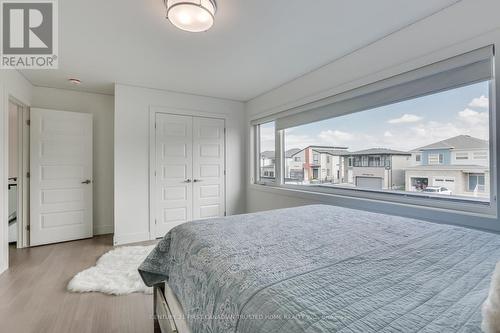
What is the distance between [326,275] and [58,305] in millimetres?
2283

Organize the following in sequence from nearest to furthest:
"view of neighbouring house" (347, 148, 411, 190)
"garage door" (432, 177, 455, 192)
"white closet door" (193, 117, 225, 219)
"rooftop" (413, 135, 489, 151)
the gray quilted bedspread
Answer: the gray quilted bedspread
"rooftop" (413, 135, 489, 151)
"garage door" (432, 177, 455, 192)
"view of neighbouring house" (347, 148, 411, 190)
"white closet door" (193, 117, 225, 219)

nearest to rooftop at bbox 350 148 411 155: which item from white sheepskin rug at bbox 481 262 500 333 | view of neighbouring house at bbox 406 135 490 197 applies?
view of neighbouring house at bbox 406 135 490 197

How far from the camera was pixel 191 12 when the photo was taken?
65.1 inches

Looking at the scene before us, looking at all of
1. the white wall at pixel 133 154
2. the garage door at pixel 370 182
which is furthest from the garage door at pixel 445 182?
the white wall at pixel 133 154

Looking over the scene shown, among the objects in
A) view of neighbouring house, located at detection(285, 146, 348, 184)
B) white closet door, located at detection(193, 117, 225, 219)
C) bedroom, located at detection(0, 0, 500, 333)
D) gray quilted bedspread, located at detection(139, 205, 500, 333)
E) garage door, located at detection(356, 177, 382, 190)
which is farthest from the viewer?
white closet door, located at detection(193, 117, 225, 219)

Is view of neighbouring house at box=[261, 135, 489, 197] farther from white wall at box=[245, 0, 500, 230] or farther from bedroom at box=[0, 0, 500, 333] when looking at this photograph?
white wall at box=[245, 0, 500, 230]

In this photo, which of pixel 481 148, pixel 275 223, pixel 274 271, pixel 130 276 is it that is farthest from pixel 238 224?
pixel 481 148

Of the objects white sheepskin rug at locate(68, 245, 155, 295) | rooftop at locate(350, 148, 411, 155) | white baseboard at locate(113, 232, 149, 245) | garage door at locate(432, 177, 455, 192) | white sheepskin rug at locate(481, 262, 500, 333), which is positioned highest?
rooftop at locate(350, 148, 411, 155)

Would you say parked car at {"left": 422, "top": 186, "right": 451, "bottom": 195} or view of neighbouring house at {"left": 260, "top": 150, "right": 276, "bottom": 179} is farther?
view of neighbouring house at {"left": 260, "top": 150, "right": 276, "bottom": 179}

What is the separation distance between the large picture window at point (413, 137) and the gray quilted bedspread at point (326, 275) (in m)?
0.71

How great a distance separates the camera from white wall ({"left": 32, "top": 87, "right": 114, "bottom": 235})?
385cm

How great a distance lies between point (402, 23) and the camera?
78.6 inches

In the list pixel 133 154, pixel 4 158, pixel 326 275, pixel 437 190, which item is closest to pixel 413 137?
pixel 437 190

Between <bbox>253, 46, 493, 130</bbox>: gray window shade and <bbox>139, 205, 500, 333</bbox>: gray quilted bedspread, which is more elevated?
<bbox>253, 46, 493, 130</bbox>: gray window shade
